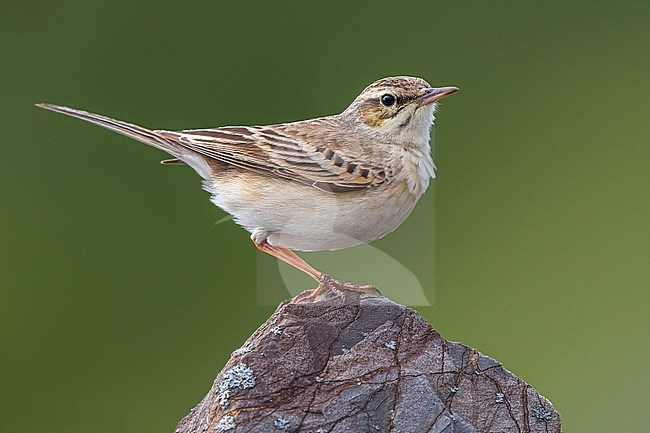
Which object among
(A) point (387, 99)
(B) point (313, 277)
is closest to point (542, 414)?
(B) point (313, 277)

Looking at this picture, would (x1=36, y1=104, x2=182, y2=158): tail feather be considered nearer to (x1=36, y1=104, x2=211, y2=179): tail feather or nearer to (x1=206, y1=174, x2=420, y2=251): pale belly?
(x1=36, y1=104, x2=211, y2=179): tail feather

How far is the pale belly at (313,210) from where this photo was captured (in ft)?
13.9

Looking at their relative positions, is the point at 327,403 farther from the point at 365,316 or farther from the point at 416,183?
the point at 416,183

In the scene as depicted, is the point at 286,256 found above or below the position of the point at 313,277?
above

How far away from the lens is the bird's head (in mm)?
4418

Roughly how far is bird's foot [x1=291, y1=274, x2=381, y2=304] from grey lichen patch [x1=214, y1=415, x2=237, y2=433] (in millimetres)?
737

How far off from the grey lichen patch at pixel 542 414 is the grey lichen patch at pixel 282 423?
102cm

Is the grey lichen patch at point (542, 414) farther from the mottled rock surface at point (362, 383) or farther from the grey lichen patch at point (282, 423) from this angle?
the grey lichen patch at point (282, 423)

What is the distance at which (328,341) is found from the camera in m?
3.87

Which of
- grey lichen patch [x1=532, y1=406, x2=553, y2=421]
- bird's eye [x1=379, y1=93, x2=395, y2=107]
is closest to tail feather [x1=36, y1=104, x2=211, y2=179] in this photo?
bird's eye [x1=379, y1=93, x2=395, y2=107]

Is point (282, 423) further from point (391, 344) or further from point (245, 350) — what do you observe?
point (391, 344)

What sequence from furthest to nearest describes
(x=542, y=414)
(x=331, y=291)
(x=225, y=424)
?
(x=331, y=291), (x=542, y=414), (x=225, y=424)

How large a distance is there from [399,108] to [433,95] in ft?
0.61

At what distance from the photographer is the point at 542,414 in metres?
3.83
